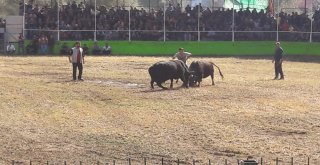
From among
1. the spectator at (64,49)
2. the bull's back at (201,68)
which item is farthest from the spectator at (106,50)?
the bull's back at (201,68)

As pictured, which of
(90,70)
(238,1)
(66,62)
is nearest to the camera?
(90,70)

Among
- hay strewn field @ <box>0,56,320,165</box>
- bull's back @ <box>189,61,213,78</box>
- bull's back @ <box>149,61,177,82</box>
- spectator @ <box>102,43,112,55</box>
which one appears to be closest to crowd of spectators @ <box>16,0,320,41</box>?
spectator @ <box>102,43,112,55</box>

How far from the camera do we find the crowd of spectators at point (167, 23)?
4244 cm

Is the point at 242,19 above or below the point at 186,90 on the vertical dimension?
above

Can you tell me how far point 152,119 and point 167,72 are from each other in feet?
21.6

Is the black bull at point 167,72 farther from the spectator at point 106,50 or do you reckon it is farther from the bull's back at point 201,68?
the spectator at point 106,50

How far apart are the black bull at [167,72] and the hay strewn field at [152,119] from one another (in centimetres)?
41

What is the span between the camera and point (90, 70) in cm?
2981

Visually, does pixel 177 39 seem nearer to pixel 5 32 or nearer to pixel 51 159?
pixel 5 32

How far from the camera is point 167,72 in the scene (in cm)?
2250

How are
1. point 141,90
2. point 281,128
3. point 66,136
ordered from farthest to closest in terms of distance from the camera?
point 141,90, point 281,128, point 66,136

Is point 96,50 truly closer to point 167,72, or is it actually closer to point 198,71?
point 198,71

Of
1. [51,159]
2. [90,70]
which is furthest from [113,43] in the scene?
[51,159]

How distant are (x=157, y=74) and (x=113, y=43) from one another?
63.5 feet
